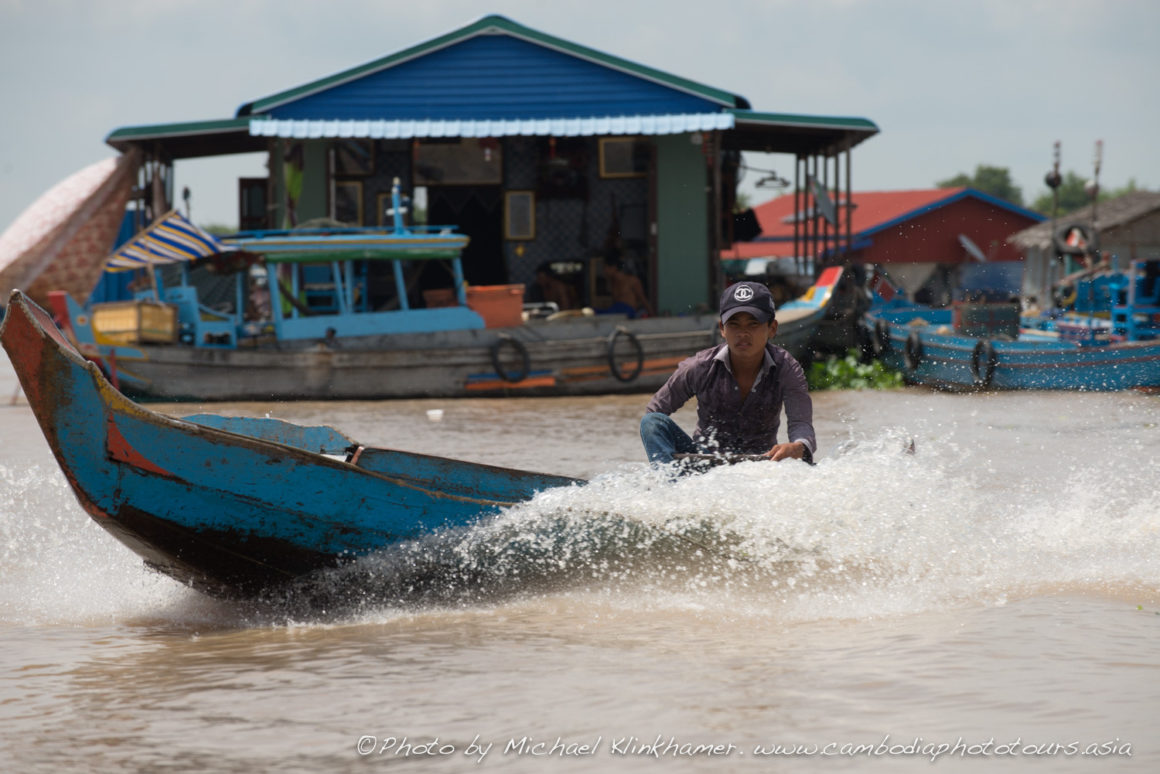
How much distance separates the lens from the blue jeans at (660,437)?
19.2 feet

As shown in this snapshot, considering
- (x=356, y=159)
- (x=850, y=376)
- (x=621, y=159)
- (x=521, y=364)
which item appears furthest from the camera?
(x=621, y=159)

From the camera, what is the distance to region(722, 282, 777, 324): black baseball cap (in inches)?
220

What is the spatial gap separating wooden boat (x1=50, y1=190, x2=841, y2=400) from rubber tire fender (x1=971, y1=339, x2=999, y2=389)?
2.55 m

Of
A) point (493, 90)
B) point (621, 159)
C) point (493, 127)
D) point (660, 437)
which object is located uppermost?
point (493, 90)

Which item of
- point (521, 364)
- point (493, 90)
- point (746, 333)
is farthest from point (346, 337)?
→ point (746, 333)

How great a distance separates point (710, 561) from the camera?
19.3 feet

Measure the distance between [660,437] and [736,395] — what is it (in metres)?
0.42

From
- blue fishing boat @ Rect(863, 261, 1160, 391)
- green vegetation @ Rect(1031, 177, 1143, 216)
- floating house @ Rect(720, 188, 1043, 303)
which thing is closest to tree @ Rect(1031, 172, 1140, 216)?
green vegetation @ Rect(1031, 177, 1143, 216)

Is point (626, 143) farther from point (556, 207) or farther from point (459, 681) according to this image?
point (459, 681)

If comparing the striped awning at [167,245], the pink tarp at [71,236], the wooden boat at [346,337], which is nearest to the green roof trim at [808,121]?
the wooden boat at [346,337]

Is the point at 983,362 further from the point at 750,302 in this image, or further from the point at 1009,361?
the point at 750,302

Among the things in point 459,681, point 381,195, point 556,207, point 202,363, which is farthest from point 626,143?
point 459,681

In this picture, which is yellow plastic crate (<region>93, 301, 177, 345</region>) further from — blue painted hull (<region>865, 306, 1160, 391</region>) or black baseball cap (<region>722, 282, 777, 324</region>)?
black baseball cap (<region>722, 282, 777, 324</region>)

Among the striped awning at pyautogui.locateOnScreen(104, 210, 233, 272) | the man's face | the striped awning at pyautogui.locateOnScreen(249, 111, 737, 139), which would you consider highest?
the striped awning at pyautogui.locateOnScreen(249, 111, 737, 139)
